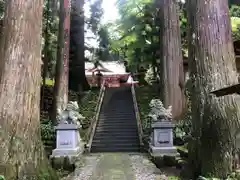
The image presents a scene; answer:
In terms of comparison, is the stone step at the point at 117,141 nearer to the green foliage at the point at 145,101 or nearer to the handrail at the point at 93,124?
the handrail at the point at 93,124

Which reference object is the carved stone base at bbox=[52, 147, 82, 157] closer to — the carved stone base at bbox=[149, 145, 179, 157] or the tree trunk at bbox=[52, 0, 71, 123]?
the carved stone base at bbox=[149, 145, 179, 157]

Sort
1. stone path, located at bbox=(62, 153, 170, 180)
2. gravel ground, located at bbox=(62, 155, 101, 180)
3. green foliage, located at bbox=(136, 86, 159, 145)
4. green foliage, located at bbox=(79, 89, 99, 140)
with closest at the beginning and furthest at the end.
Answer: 1. stone path, located at bbox=(62, 153, 170, 180)
2. gravel ground, located at bbox=(62, 155, 101, 180)
3. green foliage, located at bbox=(136, 86, 159, 145)
4. green foliage, located at bbox=(79, 89, 99, 140)

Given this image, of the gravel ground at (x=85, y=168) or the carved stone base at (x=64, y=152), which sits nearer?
the gravel ground at (x=85, y=168)

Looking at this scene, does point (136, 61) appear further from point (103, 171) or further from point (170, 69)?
point (103, 171)

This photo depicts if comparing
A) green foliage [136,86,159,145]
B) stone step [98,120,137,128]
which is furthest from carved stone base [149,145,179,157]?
stone step [98,120,137,128]

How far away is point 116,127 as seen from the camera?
13.7 m

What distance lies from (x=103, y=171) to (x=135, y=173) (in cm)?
76

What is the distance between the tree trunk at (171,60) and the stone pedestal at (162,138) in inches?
107

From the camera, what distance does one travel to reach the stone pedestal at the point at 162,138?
29.9 feet

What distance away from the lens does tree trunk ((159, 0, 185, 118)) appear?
39.8 feet

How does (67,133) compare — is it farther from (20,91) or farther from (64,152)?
(20,91)

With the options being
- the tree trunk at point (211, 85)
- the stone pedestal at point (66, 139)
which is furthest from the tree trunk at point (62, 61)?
the tree trunk at point (211, 85)

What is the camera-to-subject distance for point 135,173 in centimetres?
706

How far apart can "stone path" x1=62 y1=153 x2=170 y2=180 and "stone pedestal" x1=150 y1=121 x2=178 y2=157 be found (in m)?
0.42
